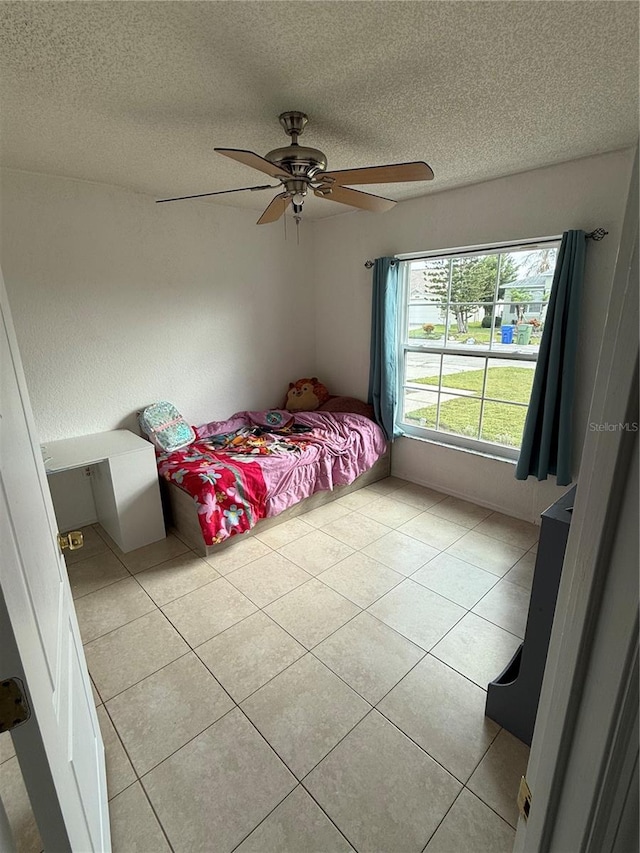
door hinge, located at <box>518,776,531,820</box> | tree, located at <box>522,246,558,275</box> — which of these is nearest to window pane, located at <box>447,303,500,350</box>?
tree, located at <box>522,246,558,275</box>

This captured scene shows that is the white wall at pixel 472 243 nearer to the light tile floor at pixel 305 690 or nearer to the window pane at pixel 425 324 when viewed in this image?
the window pane at pixel 425 324

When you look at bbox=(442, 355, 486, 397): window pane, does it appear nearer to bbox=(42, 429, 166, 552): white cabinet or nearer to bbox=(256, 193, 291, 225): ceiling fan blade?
bbox=(256, 193, 291, 225): ceiling fan blade

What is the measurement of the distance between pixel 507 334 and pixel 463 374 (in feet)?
1.54

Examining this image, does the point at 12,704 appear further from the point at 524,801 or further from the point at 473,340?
the point at 473,340

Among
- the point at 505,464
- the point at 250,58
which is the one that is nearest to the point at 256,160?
the point at 250,58

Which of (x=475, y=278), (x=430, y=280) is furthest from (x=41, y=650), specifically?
(x=430, y=280)

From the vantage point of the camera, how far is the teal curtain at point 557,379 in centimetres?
249

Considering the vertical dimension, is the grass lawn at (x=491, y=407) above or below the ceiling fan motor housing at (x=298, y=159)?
below

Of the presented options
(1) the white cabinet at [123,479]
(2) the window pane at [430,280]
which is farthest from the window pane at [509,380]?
(1) the white cabinet at [123,479]

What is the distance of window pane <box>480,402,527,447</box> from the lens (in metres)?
3.14

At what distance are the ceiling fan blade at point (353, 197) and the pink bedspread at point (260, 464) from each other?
5.59ft

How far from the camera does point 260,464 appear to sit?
2889 millimetres

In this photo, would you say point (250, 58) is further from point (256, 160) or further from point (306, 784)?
point (306, 784)

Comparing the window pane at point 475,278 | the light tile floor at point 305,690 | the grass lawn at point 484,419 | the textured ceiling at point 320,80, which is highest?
the textured ceiling at point 320,80
